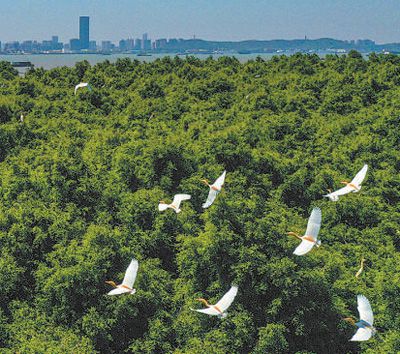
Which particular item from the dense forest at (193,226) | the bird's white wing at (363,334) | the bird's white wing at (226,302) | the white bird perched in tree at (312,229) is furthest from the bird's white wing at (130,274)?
the bird's white wing at (363,334)

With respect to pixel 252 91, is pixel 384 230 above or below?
below

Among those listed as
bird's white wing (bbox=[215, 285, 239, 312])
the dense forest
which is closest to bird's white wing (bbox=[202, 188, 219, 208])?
the dense forest

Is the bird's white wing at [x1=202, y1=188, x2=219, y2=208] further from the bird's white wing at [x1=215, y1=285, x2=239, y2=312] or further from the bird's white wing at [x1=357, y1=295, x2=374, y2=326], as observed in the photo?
the bird's white wing at [x1=357, y1=295, x2=374, y2=326]

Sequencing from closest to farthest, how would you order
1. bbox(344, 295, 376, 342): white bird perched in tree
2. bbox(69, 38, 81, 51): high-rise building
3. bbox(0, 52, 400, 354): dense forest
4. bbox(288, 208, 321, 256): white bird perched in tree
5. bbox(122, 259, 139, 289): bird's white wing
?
bbox(344, 295, 376, 342): white bird perched in tree
bbox(288, 208, 321, 256): white bird perched in tree
bbox(122, 259, 139, 289): bird's white wing
bbox(0, 52, 400, 354): dense forest
bbox(69, 38, 81, 51): high-rise building

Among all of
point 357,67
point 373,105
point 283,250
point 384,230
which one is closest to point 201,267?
point 283,250

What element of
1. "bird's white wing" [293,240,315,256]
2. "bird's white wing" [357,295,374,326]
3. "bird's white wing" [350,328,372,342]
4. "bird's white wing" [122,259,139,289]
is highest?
"bird's white wing" [293,240,315,256]

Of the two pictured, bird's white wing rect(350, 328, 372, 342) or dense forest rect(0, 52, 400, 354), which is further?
dense forest rect(0, 52, 400, 354)

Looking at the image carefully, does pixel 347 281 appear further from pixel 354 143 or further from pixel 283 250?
pixel 354 143

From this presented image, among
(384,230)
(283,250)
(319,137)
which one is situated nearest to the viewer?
(283,250)
